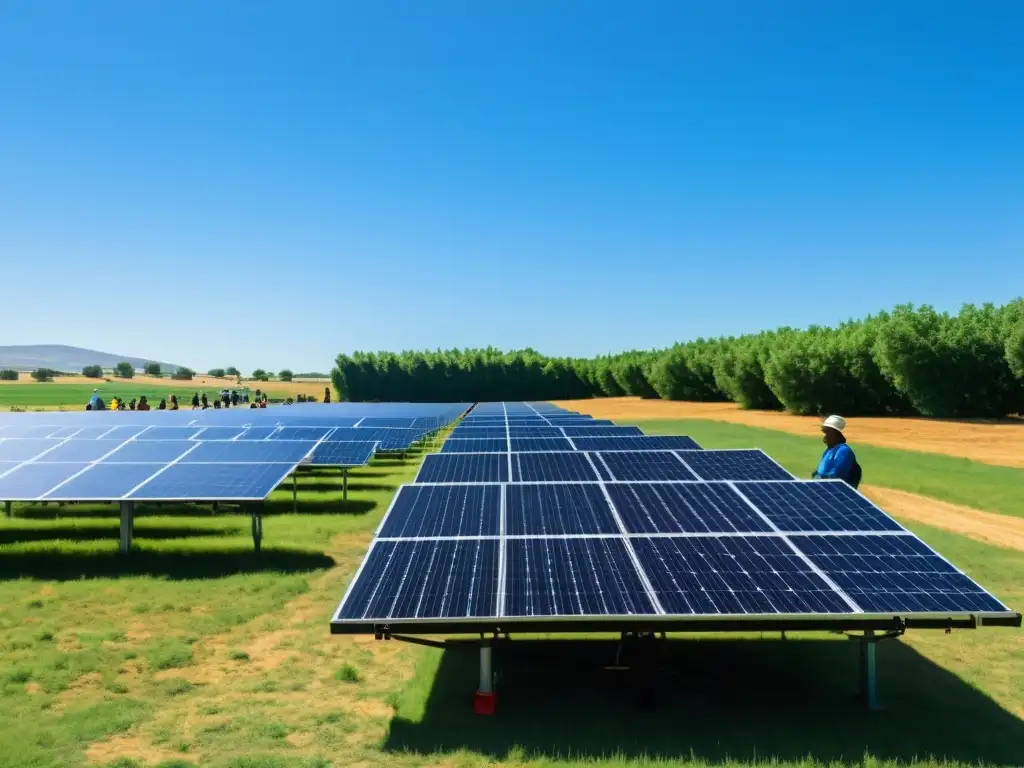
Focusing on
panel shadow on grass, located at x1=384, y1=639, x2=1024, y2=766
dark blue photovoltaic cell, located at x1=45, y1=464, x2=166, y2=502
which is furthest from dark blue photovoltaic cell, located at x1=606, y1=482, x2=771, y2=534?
dark blue photovoltaic cell, located at x1=45, y1=464, x2=166, y2=502

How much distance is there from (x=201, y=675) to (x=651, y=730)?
16.0 ft

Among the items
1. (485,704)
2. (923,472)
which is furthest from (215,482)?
(923,472)

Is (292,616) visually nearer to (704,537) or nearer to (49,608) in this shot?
(49,608)

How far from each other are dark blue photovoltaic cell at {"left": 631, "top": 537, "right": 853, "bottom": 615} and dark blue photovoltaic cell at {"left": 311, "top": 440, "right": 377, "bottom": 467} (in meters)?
13.4

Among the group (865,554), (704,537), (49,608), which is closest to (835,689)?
(865,554)

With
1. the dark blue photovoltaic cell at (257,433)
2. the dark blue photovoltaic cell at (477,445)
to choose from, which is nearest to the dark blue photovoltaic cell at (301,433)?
the dark blue photovoltaic cell at (257,433)

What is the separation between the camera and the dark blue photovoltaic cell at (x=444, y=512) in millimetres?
8312

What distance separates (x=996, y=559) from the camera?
14.0 m

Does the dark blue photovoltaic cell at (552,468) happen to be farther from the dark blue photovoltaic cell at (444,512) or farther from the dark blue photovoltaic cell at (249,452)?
the dark blue photovoltaic cell at (249,452)

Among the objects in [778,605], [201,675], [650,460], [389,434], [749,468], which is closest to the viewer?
[778,605]

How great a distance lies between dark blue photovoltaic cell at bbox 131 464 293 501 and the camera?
13055 mm

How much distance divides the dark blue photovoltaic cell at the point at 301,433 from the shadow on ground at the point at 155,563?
1022cm

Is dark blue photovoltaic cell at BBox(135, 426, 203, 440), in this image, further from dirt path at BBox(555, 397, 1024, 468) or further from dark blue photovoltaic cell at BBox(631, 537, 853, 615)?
dirt path at BBox(555, 397, 1024, 468)

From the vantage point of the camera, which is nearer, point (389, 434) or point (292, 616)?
point (292, 616)
